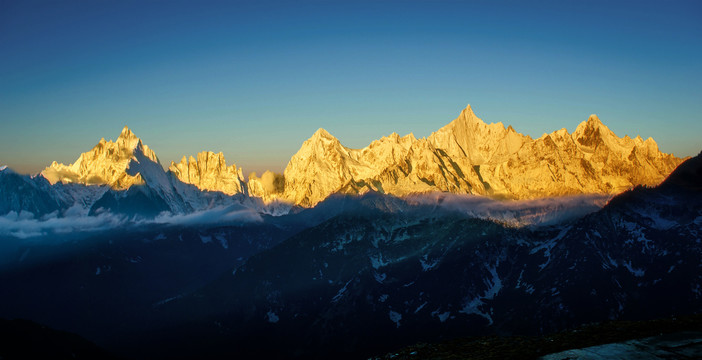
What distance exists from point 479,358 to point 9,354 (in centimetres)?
19801

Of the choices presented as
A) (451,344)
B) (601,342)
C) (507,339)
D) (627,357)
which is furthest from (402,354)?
(627,357)

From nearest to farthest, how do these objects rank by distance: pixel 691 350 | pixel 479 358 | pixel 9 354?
pixel 691 350
pixel 479 358
pixel 9 354

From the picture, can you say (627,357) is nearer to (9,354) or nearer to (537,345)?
(537,345)

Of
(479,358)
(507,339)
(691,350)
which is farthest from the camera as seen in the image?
(507,339)

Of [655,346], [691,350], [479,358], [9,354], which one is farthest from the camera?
[9,354]

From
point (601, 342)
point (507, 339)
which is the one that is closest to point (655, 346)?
point (601, 342)

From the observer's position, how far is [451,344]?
88062 mm

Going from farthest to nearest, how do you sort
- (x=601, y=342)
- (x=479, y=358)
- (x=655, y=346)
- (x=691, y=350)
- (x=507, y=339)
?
1. (x=507, y=339)
2. (x=479, y=358)
3. (x=601, y=342)
4. (x=655, y=346)
5. (x=691, y=350)

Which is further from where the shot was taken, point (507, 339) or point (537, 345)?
point (507, 339)

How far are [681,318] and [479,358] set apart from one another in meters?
27.7

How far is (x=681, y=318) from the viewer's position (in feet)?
232

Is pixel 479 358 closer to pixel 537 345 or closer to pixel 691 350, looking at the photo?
pixel 537 345

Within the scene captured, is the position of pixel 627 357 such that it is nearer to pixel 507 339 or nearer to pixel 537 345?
pixel 537 345

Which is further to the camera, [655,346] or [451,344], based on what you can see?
[451,344]
